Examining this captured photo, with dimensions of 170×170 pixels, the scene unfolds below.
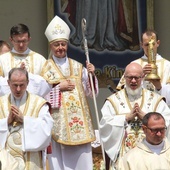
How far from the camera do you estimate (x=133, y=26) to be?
1595 cm

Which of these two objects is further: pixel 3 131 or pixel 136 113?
pixel 136 113

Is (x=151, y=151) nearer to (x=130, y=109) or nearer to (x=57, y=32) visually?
(x=130, y=109)

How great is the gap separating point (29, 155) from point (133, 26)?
198 inches

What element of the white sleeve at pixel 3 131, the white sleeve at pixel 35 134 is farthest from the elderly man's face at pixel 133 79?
the white sleeve at pixel 3 131

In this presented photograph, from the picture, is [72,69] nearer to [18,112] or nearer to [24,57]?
[24,57]

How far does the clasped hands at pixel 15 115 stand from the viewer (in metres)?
11.2

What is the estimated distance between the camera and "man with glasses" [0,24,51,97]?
12.1 meters

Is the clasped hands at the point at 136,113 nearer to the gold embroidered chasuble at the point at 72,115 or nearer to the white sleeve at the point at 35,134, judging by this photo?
the white sleeve at the point at 35,134

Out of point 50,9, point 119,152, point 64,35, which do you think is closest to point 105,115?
point 119,152

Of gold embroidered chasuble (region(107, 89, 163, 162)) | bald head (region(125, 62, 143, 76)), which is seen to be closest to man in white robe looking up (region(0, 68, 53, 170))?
gold embroidered chasuble (region(107, 89, 163, 162))

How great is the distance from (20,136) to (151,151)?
5.43 ft

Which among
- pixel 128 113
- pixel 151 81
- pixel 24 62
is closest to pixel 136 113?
pixel 128 113

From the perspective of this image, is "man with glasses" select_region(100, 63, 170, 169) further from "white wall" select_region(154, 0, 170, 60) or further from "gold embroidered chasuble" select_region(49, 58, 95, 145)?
"white wall" select_region(154, 0, 170, 60)

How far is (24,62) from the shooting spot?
40.8 ft
